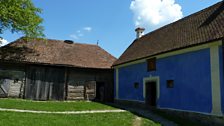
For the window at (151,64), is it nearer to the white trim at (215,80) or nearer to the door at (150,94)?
the door at (150,94)

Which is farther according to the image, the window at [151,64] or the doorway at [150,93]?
the doorway at [150,93]

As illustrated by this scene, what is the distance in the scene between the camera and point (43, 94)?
2098 centimetres

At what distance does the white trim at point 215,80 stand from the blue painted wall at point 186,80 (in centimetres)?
23

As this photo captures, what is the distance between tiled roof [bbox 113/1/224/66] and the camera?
12.6 metres

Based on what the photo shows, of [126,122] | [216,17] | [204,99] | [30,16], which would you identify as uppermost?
[30,16]

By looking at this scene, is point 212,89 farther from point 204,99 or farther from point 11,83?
point 11,83

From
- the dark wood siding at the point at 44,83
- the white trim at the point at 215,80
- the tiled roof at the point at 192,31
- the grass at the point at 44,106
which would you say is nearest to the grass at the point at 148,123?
the white trim at the point at 215,80

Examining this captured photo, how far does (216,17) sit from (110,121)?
7953mm

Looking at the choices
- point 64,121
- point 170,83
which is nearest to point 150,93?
point 170,83

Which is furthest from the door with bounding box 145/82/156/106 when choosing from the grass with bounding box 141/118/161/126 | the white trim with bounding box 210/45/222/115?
the white trim with bounding box 210/45/222/115

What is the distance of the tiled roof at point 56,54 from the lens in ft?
67.7

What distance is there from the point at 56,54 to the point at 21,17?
496cm

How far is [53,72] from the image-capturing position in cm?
2134

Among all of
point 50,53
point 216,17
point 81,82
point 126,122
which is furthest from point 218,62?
point 50,53
